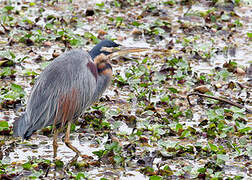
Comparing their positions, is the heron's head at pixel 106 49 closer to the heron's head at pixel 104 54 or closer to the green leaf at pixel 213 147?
the heron's head at pixel 104 54

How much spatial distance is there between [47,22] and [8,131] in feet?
12.8

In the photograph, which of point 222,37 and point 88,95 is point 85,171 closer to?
point 88,95

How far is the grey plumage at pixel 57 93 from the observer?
18.0 feet

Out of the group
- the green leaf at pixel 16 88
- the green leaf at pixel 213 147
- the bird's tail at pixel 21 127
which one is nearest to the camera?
the bird's tail at pixel 21 127

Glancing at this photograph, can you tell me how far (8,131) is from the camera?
5957mm

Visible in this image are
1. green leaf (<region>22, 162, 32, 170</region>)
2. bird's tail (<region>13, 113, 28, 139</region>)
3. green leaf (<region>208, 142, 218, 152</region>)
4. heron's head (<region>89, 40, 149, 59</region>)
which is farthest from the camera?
heron's head (<region>89, 40, 149, 59</region>)

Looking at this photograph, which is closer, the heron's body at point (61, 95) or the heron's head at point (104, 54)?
the heron's body at point (61, 95)

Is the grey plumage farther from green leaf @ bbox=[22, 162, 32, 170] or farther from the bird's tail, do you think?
green leaf @ bbox=[22, 162, 32, 170]

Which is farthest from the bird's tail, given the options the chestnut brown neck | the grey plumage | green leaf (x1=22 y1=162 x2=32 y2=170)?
the chestnut brown neck

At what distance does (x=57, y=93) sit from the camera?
556 centimetres

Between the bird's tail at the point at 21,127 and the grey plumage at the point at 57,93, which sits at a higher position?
the grey plumage at the point at 57,93

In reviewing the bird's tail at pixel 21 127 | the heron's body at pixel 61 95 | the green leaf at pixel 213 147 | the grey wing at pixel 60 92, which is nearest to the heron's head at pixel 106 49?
the heron's body at pixel 61 95

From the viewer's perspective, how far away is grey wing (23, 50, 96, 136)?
551 cm

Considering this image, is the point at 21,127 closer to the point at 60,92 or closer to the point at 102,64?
the point at 60,92
